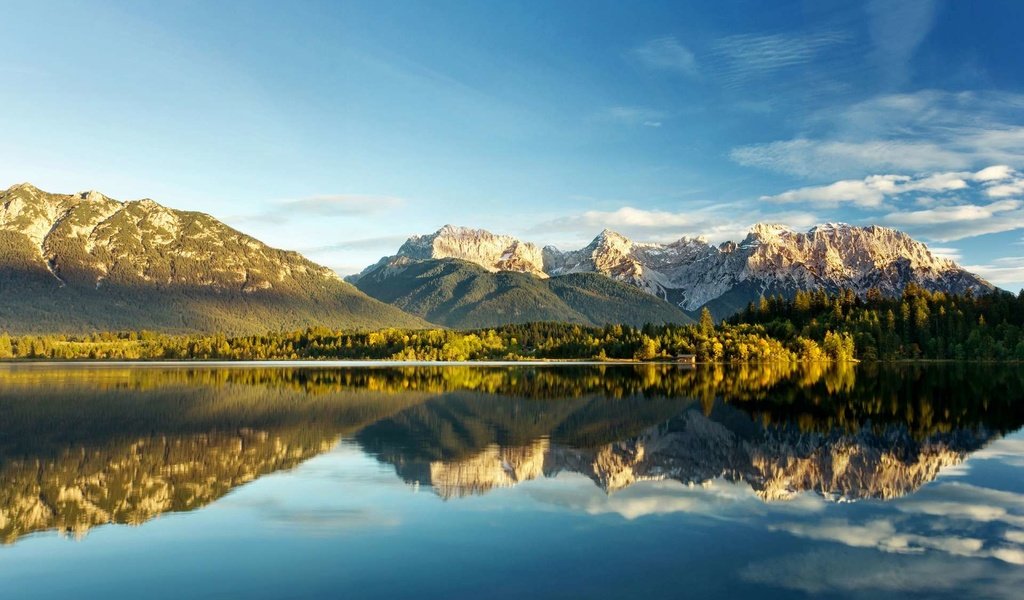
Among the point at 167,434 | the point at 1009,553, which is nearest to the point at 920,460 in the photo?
the point at 1009,553

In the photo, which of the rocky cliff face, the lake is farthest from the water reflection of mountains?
the lake

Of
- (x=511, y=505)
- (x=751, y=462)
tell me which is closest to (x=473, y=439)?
(x=751, y=462)

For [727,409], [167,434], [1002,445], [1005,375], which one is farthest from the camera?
[1005,375]

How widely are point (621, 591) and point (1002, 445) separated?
147ft

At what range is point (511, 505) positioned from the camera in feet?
111

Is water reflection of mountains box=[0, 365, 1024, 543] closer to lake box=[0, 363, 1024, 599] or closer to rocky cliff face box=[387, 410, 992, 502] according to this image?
rocky cliff face box=[387, 410, 992, 502]

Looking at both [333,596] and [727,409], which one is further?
[727,409]

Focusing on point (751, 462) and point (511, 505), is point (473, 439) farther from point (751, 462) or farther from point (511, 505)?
point (511, 505)

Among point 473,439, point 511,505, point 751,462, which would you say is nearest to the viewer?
point 511,505

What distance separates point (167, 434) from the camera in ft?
188

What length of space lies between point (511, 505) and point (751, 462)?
731 inches

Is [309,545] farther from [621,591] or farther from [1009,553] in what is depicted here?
[1009,553]

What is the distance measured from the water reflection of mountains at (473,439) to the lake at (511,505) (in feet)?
1.03

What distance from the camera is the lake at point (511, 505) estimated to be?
2388 centimetres
